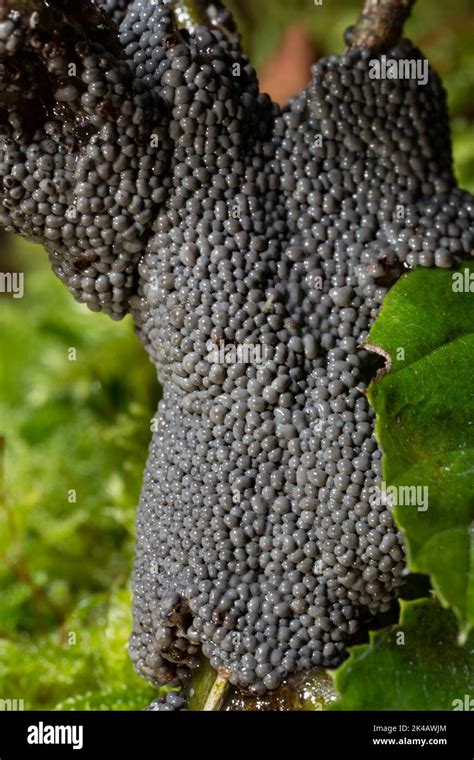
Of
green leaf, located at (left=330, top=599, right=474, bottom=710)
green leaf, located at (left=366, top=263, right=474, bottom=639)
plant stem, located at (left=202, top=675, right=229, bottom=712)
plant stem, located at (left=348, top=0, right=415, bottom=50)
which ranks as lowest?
plant stem, located at (left=202, top=675, right=229, bottom=712)

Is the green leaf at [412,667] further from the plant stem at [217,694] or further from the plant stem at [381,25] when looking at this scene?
the plant stem at [381,25]

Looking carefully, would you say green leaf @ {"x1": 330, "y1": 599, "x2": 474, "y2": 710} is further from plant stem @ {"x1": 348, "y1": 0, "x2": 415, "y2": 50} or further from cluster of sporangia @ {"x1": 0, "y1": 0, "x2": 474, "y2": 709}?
plant stem @ {"x1": 348, "y1": 0, "x2": 415, "y2": 50}

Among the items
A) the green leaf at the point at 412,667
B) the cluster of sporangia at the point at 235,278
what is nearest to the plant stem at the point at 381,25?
the cluster of sporangia at the point at 235,278

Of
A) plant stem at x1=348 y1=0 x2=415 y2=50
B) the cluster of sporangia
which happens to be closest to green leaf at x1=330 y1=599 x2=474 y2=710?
the cluster of sporangia

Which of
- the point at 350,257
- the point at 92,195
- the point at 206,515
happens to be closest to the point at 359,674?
the point at 206,515

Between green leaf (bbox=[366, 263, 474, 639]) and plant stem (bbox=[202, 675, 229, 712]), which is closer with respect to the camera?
green leaf (bbox=[366, 263, 474, 639])

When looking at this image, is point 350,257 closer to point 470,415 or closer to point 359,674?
point 470,415
